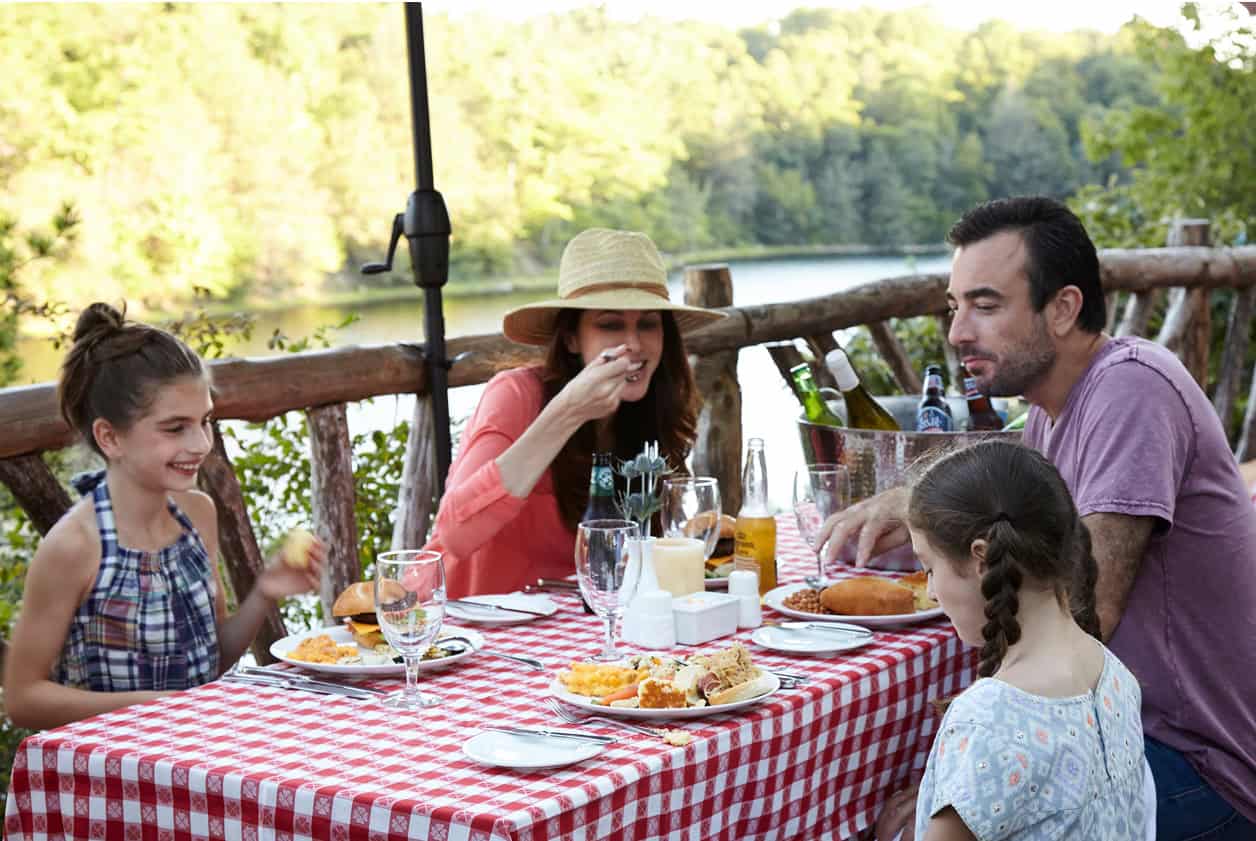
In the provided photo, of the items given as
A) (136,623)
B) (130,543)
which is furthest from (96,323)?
(136,623)

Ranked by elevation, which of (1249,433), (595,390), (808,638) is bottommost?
(1249,433)

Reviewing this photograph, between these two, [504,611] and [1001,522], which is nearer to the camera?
[1001,522]

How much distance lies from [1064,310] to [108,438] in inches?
55.4

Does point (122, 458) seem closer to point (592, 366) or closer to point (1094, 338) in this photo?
point (592, 366)

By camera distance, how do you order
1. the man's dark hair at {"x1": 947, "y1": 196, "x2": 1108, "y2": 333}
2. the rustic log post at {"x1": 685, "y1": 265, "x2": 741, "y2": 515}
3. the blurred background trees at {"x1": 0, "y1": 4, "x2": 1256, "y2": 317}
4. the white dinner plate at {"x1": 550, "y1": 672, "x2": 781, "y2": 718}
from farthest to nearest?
the blurred background trees at {"x1": 0, "y1": 4, "x2": 1256, "y2": 317} → the rustic log post at {"x1": 685, "y1": 265, "x2": 741, "y2": 515} → the man's dark hair at {"x1": 947, "y1": 196, "x2": 1108, "y2": 333} → the white dinner plate at {"x1": 550, "y1": 672, "x2": 781, "y2": 718}

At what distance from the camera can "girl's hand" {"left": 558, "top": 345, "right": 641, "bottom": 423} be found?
2.34 meters

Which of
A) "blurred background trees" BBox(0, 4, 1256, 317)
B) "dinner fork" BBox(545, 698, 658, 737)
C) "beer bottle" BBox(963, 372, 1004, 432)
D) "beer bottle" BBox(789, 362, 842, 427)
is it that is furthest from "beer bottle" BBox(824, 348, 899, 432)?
"blurred background trees" BBox(0, 4, 1256, 317)

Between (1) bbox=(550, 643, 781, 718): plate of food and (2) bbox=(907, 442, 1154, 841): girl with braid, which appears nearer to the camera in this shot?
(2) bbox=(907, 442, 1154, 841): girl with braid

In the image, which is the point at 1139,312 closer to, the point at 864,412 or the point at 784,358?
the point at 784,358

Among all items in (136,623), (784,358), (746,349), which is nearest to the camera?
(136,623)

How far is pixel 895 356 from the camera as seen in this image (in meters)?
4.52

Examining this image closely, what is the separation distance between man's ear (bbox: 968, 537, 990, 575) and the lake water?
78 centimetres

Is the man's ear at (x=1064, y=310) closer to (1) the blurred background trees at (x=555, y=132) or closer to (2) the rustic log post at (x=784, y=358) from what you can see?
(2) the rustic log post at (x=784, y=358)

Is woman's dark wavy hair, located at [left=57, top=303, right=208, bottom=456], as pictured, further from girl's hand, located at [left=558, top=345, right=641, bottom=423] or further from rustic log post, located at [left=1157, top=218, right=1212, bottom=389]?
rustic log post, located at [left=1157, top=218, right=1212, bottom=389]
